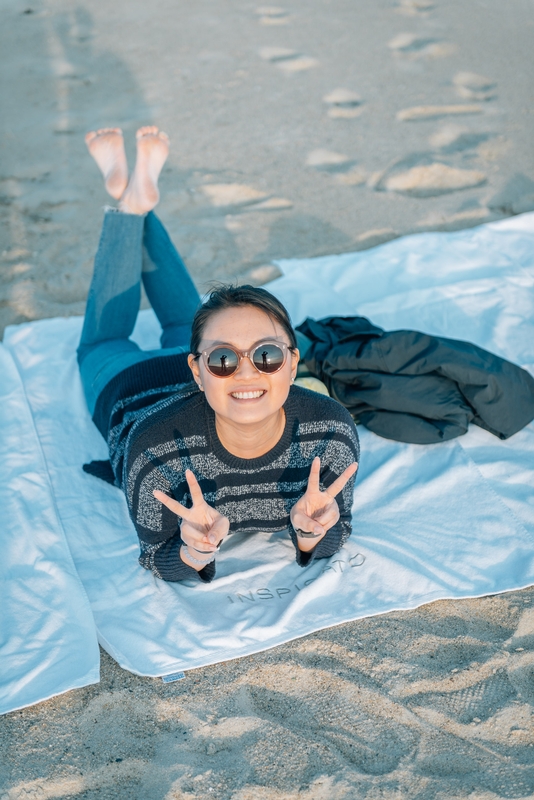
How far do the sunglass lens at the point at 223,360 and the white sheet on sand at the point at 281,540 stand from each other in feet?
2.83

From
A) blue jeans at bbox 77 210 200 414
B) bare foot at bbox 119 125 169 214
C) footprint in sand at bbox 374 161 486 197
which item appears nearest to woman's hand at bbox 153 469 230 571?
blue jeans at bbox 77 210 200 414

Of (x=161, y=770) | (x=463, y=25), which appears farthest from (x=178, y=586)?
(x=463, y=25)

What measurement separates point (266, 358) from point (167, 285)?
4.73 feet

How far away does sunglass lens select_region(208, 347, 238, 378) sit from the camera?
2.14 meters

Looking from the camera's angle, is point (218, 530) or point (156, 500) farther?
point (156, 500)

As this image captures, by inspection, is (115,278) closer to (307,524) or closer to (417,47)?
(307,524)

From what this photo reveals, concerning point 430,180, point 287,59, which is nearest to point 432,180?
point 430,180

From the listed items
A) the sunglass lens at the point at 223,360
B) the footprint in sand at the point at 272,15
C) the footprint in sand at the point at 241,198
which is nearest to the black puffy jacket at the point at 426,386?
the sunglass lens at the point at 223,360

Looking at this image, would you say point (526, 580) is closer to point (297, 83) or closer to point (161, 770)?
point (161, 770)

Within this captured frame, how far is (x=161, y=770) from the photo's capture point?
213cm

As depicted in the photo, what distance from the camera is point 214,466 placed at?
94.7 inches

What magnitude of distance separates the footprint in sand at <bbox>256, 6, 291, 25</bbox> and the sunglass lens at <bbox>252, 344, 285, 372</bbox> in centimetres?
588

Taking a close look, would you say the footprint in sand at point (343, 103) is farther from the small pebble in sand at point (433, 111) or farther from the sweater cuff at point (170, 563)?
the sweater cuff at point (170, 563)

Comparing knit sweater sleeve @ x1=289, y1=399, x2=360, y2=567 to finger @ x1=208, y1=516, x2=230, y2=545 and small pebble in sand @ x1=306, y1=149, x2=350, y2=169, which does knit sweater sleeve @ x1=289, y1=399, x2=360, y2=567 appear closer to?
finger @ x1=208, y1=516, x2=230, y2=545
